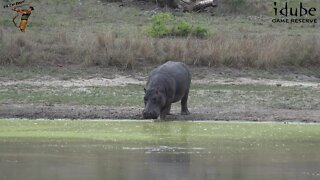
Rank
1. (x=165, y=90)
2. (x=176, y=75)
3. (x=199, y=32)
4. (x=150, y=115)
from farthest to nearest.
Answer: (x=199, y=32)
(x=176, y=75)
(x=165, y=90)
(x=150, y=115)

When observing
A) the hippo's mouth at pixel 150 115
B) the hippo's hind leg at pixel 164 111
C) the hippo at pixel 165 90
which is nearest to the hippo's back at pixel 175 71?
the hippo at pixel 165 90

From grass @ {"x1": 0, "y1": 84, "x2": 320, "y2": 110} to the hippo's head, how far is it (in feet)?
5.41

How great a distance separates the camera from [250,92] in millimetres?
20547

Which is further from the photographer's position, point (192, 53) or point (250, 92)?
point (192, 53)

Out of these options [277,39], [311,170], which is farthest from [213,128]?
[277,39]

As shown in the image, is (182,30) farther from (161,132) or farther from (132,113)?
(161,132)

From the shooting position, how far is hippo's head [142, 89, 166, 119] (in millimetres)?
16625

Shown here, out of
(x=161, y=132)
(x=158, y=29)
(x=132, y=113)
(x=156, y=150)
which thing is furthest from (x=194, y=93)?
(x=156, y=150)

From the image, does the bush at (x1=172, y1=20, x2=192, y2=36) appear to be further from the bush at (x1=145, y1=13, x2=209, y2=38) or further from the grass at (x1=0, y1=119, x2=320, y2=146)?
the grass at (x1=0, y1=119, x2=320, y2=146)

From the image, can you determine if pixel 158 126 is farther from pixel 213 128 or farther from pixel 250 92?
pixel 250 92

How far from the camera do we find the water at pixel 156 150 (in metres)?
10.7

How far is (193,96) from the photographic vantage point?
19.9m

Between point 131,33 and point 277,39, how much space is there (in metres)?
4.33

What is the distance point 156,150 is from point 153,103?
4.21 metres
